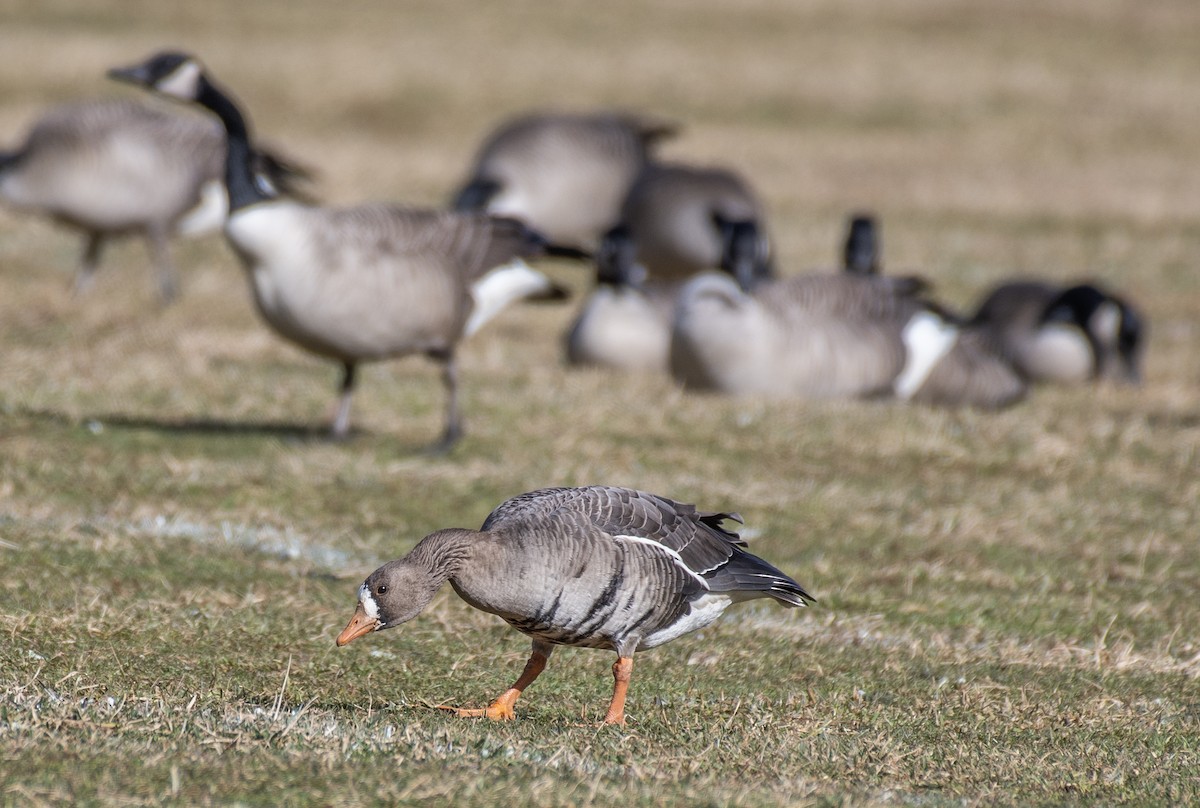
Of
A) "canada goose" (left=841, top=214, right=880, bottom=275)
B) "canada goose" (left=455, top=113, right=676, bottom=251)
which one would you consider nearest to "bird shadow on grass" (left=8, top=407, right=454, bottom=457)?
"canada goose" (left=841, top=214, right=880, bottom=275)

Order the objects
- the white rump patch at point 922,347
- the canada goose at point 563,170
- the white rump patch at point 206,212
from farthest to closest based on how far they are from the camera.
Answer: the canada goose at point 563,170 → the white rump patch at point 206,212 → the white rump patch at point 922,347

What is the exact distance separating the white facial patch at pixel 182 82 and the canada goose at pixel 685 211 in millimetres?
7227

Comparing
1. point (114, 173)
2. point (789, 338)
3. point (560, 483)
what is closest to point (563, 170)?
point (114, 173)

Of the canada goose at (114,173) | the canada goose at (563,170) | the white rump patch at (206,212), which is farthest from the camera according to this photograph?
the canada goose at (563,170)

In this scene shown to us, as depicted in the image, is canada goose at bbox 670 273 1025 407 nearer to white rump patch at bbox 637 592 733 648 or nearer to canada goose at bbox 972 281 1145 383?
canada goose at bbox 972 281 1145 383

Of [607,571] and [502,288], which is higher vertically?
[607,571]

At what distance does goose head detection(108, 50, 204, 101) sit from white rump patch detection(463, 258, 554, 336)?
2268 millimetres

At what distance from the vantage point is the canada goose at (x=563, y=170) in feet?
60.1

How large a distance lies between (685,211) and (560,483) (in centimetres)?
810

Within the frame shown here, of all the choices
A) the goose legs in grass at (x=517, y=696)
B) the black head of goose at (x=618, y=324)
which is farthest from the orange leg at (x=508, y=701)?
the black head of goose at (x=618, y=324)

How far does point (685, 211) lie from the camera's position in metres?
16.9

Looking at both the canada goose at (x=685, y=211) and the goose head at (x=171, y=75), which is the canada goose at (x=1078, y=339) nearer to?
the canada goose at (x=685, y=211)

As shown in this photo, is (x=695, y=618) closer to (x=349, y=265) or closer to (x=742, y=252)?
(x=349, y=265)

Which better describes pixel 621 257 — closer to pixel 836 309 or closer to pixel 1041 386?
pixel 836 309
